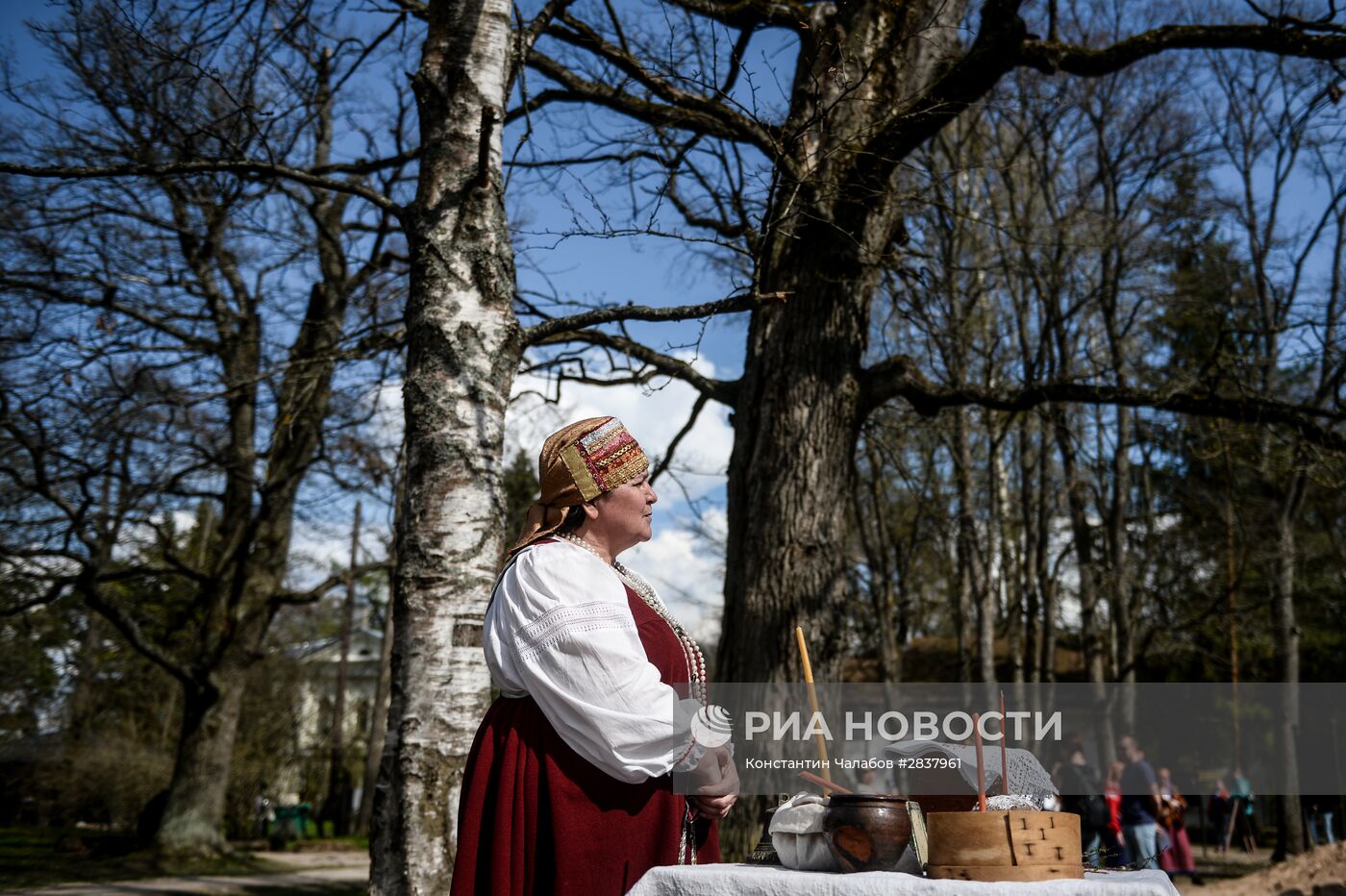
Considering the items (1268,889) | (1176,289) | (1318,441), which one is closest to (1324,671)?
(1176,289)

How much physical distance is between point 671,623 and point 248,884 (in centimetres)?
1174

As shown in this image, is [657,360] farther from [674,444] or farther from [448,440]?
[448,440]

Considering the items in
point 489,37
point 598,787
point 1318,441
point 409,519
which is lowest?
point 598,787

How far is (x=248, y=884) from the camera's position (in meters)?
12.9

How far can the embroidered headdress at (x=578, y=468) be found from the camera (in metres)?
3.04

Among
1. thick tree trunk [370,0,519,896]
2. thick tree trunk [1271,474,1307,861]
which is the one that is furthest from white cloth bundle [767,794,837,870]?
thick tree trunk [1271,474,1307,861]

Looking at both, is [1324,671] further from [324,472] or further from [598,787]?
[598,787]

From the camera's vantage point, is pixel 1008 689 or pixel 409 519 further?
pixel 1008 689

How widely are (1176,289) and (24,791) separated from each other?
23.7 m

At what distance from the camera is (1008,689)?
56.9 ft

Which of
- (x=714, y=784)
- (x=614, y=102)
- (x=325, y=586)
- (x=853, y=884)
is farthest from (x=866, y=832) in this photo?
(x=325, y=586)

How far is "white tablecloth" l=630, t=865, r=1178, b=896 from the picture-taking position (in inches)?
75.4

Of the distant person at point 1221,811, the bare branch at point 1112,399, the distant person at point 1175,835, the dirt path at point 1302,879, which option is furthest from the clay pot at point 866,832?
the distant person at point 1221,811

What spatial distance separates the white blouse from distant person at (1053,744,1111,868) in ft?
33.4
